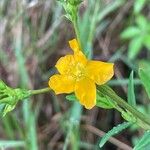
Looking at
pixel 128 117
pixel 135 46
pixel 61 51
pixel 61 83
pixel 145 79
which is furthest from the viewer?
pixel 61 51

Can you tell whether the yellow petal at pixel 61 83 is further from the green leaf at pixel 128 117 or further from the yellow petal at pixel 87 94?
the green leaf at pixel 128 117

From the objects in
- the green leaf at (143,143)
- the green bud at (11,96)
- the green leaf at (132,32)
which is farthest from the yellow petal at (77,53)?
the green leaf at (132,32)

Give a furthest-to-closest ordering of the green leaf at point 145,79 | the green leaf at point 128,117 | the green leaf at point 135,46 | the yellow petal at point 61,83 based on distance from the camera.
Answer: the green leaf at point 135,46 → the green leaf at point 145,79 → the green leaf at point 128,117 → the yellow petal at point 61,83

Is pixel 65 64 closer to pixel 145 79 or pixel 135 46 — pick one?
pixel 145 79

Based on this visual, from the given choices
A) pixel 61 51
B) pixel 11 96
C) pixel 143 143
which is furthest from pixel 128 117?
pixel 61 51

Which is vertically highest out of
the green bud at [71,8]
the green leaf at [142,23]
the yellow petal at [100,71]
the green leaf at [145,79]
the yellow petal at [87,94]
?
the green bud at [71,8]

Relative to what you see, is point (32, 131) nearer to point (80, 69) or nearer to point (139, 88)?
point (139, 88)

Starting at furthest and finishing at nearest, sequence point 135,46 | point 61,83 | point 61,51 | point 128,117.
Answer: point 61,51 → point 135,46 → point 128,117 → point 61,83

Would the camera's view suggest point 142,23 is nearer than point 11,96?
No

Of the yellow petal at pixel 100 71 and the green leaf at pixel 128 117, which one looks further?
the green leaf at pixel 128 117
